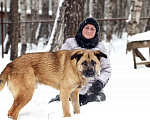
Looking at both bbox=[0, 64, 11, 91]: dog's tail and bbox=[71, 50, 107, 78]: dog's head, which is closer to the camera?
bbox=[71, 50, 107, 78]: dog's head

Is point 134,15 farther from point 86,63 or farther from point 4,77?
point 4,77

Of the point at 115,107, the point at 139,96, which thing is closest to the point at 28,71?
the point at 115,107

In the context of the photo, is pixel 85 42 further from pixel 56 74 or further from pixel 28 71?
pixel 28 71

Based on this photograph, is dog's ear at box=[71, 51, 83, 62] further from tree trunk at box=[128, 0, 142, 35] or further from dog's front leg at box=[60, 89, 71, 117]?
tree trunk at box=[128, 0, 142, 35]

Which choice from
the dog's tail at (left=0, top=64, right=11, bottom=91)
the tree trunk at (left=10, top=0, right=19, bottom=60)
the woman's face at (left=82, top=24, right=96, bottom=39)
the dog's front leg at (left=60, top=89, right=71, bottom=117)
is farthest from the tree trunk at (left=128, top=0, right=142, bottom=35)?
the dog's tail at (left=0, top=64, right=11, bottom=91)

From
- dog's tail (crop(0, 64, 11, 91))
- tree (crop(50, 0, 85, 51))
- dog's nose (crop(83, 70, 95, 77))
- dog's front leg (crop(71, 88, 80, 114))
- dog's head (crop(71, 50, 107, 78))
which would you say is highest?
tree (crop(50, 0, 85, 51))

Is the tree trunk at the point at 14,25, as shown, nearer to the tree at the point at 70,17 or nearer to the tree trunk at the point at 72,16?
the tree at the point at 70,17

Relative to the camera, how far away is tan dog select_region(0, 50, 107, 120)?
343 cm

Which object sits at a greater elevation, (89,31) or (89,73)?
(89,31)

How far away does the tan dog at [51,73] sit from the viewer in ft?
11.3

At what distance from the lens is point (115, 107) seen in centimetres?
399

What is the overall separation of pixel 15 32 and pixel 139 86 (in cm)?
572

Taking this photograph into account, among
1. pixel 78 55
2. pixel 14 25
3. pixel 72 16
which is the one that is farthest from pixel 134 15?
pixel 78 55

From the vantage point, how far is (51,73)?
12.4 feet
